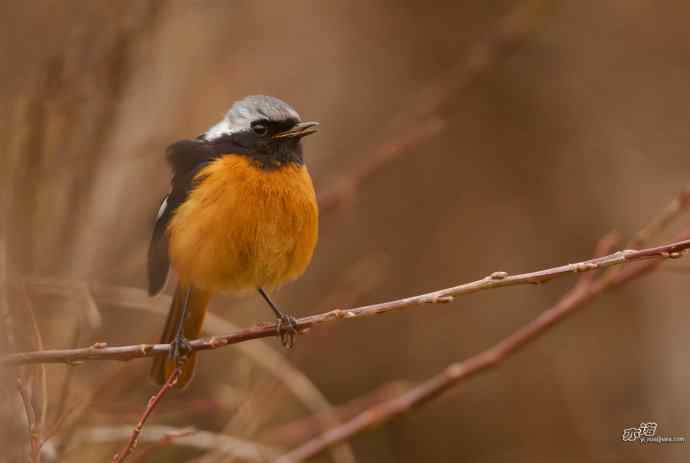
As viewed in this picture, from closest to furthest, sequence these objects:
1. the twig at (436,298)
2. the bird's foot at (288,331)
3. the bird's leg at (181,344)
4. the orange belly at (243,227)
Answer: the twig at (436,298), the bird's leg at (181,344), the bird's foot at (288,331), the orange belly at (243,227)

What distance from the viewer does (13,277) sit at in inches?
112

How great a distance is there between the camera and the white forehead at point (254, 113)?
13.8 ft

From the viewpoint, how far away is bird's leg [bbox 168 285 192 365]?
3176 millimetres

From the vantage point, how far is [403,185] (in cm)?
809

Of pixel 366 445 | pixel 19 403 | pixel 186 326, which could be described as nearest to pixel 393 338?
pixel 366 445

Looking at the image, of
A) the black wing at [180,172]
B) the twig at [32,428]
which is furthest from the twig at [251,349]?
the twig at [32,428]

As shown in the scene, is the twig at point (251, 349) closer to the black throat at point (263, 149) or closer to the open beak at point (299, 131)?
the black throat at point (263, 149)

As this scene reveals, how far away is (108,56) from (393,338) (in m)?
3.88

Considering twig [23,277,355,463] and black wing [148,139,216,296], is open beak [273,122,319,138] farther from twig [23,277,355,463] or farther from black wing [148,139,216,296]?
twig [23,277,355,463]

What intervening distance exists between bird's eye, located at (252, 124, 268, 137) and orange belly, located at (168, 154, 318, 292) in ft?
0.59

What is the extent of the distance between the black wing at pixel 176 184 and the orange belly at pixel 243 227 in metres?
0.06

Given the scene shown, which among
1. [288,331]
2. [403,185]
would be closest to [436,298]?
[288,331]

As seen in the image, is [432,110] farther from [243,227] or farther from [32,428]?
[32,428]

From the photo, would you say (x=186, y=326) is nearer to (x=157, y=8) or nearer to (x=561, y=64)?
(x=157, y=8)
